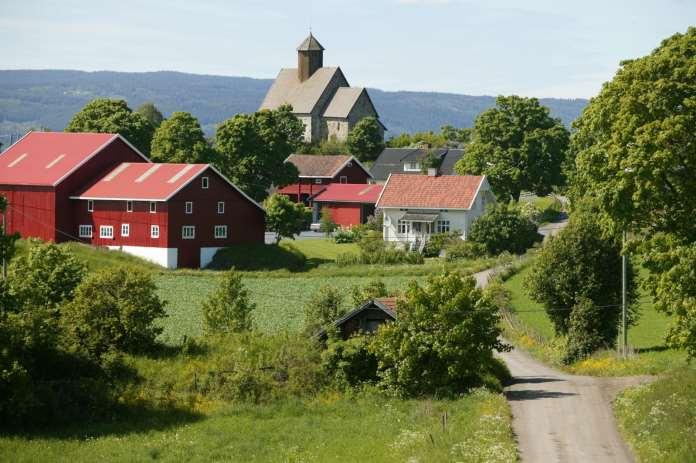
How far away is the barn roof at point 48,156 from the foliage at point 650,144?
45477mm

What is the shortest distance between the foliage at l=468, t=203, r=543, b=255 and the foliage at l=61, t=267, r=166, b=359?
108 ft

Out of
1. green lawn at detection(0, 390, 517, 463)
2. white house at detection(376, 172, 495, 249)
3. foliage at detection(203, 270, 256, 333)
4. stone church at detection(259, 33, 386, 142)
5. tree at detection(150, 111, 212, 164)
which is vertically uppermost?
stone church at detection(259, 33, 386, 142)

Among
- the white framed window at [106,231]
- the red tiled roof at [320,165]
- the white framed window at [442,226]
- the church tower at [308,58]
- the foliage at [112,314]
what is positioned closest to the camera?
the foliage at [112,314]

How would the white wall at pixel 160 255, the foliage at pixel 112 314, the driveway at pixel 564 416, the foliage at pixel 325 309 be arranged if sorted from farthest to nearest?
1. the white wall at pixel 160 255
2. the foliage at pixel 325 309
3. the foliage at pixel 112 314
4. the driveway at pixel 564 416

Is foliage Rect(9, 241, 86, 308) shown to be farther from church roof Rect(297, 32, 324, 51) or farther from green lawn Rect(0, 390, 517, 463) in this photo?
church roof Rect(297, 32, 324, 51)

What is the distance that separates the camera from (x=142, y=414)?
131 ft

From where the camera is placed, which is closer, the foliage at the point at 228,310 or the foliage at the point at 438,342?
the foliage at the point at 438,342

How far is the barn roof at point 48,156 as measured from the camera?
75375 millimetres

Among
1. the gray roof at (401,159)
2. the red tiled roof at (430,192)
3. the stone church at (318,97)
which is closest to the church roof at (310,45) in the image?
the stone church at (318,97)

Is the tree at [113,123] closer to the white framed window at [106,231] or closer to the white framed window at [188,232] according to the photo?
the white framed window at [106,231]

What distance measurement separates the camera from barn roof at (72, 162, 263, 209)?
72.4m

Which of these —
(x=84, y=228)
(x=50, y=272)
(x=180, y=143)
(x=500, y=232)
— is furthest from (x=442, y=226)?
(x=50, y=272)

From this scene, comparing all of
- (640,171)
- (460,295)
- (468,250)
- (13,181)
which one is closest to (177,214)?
(13,181)

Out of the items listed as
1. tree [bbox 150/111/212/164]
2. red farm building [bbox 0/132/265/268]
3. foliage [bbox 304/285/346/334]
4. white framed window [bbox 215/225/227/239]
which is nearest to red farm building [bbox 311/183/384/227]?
tree [bbox 150/111/212/164]
